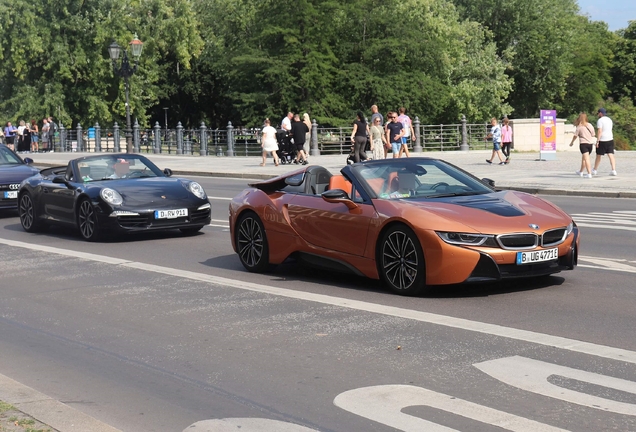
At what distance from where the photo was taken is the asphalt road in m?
5.75

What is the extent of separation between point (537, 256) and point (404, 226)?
1240mm

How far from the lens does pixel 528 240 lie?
920 cm

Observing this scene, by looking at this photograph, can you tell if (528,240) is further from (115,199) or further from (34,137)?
(34,137)

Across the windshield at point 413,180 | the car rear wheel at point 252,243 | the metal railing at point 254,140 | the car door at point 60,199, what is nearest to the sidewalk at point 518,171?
the metal railing at point 254,140

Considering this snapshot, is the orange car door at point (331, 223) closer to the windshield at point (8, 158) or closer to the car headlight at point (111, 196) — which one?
the car headlight at point (111, 196)

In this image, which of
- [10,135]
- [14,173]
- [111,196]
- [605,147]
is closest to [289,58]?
[10,135]

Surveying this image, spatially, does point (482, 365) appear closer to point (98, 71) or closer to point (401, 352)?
point (401, 352)

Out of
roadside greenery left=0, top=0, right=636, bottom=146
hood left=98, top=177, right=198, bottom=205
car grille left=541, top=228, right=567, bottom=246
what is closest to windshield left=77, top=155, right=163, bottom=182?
hood left=98, top=177, right=198, bottom=205

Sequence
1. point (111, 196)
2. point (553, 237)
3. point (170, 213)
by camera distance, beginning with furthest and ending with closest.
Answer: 1. point (111, 196)
2. point (170, 213)
3. point (553, 237)

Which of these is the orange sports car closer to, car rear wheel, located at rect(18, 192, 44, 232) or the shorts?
car rear wheel, located at rect(18, 192, 44, 232)

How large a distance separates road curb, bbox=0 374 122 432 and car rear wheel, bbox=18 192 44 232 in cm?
1142

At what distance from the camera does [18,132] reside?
6000cm

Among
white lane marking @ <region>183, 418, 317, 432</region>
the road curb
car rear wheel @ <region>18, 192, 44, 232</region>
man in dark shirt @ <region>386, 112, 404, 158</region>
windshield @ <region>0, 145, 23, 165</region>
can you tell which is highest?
man in dark shirt @ <region>386, 112, 404, 158</region>

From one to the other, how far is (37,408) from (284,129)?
34.0m
